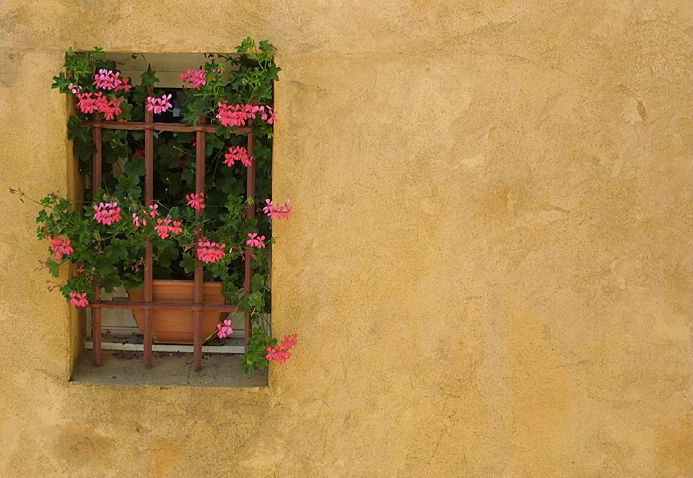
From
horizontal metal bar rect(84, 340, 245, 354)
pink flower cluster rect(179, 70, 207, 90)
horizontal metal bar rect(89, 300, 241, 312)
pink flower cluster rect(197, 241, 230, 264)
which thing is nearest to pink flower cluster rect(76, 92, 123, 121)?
pink flower cluster rect(179, 70, 207, 90)

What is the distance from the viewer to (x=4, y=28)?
112 inches

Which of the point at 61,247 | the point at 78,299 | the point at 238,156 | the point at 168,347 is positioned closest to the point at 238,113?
the point at 238,156

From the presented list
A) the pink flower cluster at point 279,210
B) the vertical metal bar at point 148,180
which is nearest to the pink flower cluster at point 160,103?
the vertical metal bar at point 148,180

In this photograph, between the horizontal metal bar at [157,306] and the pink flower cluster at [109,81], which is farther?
the horizontal metal bar at [157,306]

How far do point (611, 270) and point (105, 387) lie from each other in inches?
84.9

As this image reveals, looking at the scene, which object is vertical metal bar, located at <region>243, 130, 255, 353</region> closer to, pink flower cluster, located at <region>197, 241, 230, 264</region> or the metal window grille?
the metal window grille

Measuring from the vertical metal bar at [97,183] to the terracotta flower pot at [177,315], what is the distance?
0.15m

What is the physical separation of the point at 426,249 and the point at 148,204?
3.81 feet

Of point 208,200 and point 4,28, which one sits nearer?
point 4,28

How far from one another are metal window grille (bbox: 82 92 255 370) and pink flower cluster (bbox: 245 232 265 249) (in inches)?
4.5

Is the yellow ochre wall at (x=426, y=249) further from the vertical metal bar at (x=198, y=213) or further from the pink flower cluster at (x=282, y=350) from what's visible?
the vertical metal bar at (x=198, y=213)

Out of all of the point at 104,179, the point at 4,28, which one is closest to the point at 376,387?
the point at 104,179

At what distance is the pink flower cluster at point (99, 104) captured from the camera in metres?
2.80

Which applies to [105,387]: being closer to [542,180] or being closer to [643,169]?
[542,180]
